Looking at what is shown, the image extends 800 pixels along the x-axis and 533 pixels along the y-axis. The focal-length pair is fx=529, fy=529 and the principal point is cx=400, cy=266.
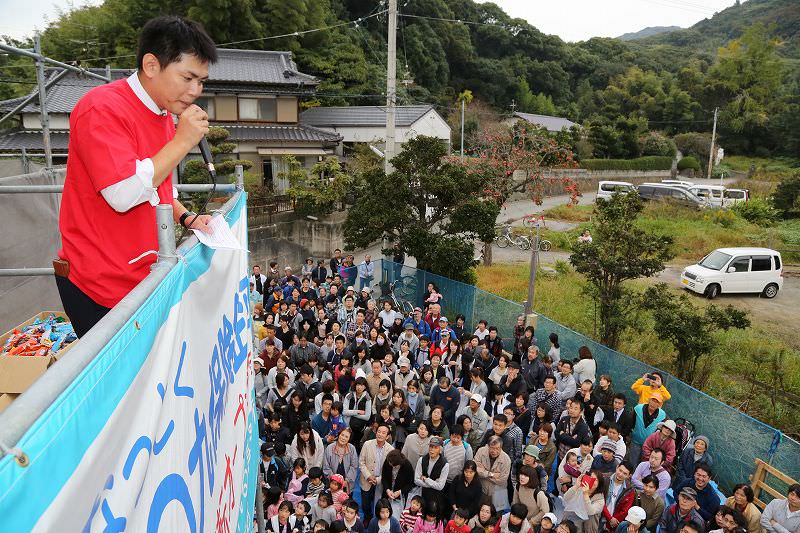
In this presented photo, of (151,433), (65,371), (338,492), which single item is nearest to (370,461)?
(338,492)

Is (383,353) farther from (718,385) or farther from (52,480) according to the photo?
(52,480)

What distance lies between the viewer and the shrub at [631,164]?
4006 cm

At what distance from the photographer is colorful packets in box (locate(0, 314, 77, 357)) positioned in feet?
10.7

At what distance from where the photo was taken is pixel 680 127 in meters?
49.1

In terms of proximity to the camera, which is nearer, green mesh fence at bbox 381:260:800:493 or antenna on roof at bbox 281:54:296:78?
green mesh fence at bbox 381:260:800:493

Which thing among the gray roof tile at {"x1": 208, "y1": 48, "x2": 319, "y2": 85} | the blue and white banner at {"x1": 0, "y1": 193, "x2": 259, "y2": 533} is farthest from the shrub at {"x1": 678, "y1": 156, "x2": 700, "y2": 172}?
the blue and white banner at {"x1": 0, "y1": 193, "x2": 259, "y2": 533}

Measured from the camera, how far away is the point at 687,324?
29.5ft

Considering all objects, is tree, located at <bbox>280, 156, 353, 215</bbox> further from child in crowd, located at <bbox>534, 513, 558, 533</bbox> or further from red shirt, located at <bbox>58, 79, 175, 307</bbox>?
red shirt, located at <bbox>58, 79, 175, 307</bbox>

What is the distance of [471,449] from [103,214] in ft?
18.6

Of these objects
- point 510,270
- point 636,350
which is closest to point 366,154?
point 510,270

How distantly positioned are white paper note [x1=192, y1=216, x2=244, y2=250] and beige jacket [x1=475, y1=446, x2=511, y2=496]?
5070 millimetres

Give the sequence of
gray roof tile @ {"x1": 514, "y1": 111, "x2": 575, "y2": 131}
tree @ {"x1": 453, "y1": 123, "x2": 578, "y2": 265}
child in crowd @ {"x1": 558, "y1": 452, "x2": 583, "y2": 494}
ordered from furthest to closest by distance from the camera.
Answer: gray roof tile @ {"x1": 514, "y1": 111, "x2": 575, "y2": 131} < tree @ {"x1": 453, "y1": 123, "x2": 578, "y2": 265} < child in crowd @ {"x1": 558, "y1": 452, "x2": 583, "y2": 494}

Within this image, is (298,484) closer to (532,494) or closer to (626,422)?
(532,494)

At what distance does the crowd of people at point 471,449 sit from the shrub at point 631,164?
34626 millimetres
